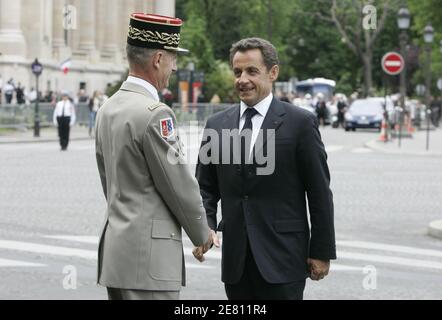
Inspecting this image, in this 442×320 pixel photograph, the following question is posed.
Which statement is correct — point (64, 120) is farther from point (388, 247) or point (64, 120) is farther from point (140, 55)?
point (140, 55)

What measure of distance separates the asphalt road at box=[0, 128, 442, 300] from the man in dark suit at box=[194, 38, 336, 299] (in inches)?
178

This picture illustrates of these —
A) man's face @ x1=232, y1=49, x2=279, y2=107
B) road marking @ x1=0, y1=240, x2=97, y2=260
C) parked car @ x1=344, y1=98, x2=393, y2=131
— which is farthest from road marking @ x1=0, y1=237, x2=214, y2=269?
parked car @ x1=344, y1=98, x2=393, y2=131

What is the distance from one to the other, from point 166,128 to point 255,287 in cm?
124

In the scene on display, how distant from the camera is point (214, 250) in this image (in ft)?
50.0

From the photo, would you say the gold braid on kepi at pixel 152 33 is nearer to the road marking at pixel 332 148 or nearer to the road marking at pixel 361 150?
the road marking at pixel 332 148

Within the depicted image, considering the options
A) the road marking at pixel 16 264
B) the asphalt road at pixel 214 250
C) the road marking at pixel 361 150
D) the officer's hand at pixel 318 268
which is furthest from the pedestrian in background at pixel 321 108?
the officer's hand at pixel 318 268

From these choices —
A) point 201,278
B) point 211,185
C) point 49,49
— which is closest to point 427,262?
point 201,278

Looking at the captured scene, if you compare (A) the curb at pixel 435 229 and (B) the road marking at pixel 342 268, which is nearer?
(B) the road marking at pixel 342 268

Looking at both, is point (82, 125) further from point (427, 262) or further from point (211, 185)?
point (211, 185)

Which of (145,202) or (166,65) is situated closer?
(145,202)

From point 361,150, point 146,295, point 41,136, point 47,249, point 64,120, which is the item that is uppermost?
point 146,295

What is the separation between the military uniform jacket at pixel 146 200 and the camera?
19.4 ft

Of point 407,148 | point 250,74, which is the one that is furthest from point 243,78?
point 407,148

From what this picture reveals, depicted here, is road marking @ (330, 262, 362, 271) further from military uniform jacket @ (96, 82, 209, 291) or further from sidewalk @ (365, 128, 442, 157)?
sidewalk @ (365, 128, 442, 157)
